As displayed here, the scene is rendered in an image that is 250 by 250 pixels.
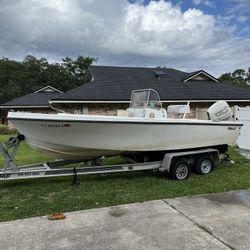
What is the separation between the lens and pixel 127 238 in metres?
3.78

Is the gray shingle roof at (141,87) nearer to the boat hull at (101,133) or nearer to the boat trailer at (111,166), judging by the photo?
the boat trailer at (111,166)

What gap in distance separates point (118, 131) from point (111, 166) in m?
0.84

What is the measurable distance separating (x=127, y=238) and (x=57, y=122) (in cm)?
270

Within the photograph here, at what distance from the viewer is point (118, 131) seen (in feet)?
19.9

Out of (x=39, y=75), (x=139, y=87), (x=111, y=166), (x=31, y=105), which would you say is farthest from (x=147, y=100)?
(x=39, y=75)

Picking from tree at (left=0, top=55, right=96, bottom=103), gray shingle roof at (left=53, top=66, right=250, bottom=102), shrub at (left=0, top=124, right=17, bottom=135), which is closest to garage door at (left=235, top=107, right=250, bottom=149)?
gray shingle roof at (left=53, top=66, right=250, bottom=102)

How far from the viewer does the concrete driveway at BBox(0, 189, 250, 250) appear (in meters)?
3.63

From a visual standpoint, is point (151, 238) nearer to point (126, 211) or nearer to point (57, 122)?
point (126, 211)

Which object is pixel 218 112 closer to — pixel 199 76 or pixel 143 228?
pixel 143 228

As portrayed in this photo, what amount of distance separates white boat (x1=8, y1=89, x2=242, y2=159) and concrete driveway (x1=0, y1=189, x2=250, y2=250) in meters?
1.60

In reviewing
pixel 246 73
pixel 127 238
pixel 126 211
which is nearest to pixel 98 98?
pixel 126 211

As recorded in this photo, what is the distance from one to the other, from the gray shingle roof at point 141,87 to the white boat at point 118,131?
24.2 ft

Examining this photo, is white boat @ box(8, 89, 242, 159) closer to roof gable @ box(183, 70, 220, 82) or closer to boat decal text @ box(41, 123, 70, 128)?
boat decal text @ box(41, 123, 70, 128)

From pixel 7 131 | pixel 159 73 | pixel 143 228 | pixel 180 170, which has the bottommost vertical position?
pixel 7 131
